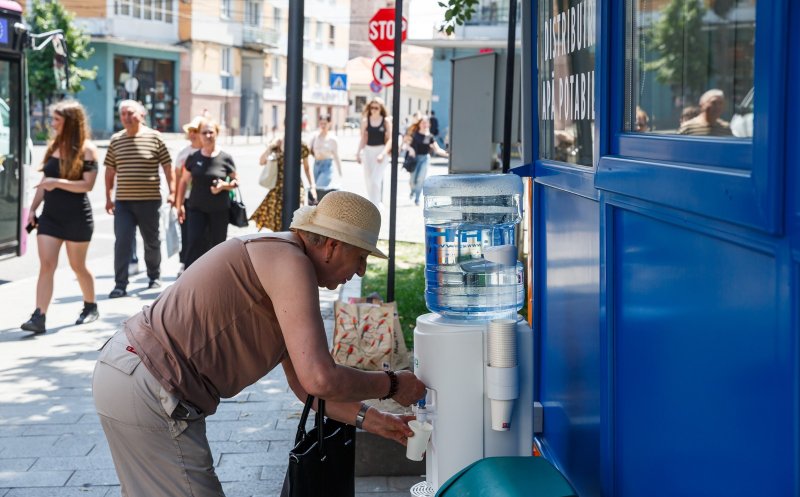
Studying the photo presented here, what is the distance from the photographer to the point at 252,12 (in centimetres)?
6988

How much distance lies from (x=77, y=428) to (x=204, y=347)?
3.34 metres

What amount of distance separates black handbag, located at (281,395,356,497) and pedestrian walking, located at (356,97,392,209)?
45.3ft

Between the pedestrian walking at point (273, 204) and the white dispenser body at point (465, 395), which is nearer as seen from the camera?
the white dispenser body at point (465, 395)

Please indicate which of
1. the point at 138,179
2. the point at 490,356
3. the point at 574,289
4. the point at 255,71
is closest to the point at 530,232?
the point at 574,289

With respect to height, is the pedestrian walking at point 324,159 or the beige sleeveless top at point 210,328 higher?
the pedestrian walking at point 324,159

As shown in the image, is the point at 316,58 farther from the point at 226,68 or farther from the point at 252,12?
the point at 226,68

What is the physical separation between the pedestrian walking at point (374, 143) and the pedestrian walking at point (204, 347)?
13.8 metres

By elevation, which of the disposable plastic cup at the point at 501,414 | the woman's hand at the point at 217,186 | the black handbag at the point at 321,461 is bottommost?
the black handbag at the point at 321,461

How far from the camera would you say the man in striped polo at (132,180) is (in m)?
10.2

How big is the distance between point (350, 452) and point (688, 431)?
1319mm

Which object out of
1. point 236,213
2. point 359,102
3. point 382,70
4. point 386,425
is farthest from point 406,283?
point 359,102

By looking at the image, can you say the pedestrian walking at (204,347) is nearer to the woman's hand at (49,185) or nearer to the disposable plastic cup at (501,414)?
the disposable plastic cup at (501,414)

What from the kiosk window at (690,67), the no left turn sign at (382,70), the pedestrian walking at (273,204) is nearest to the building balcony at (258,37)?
the no left turn sign at (382,70)

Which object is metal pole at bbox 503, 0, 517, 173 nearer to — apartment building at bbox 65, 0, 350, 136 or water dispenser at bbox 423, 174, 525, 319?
water dispenser at bbox 423, 174, 525, 319
